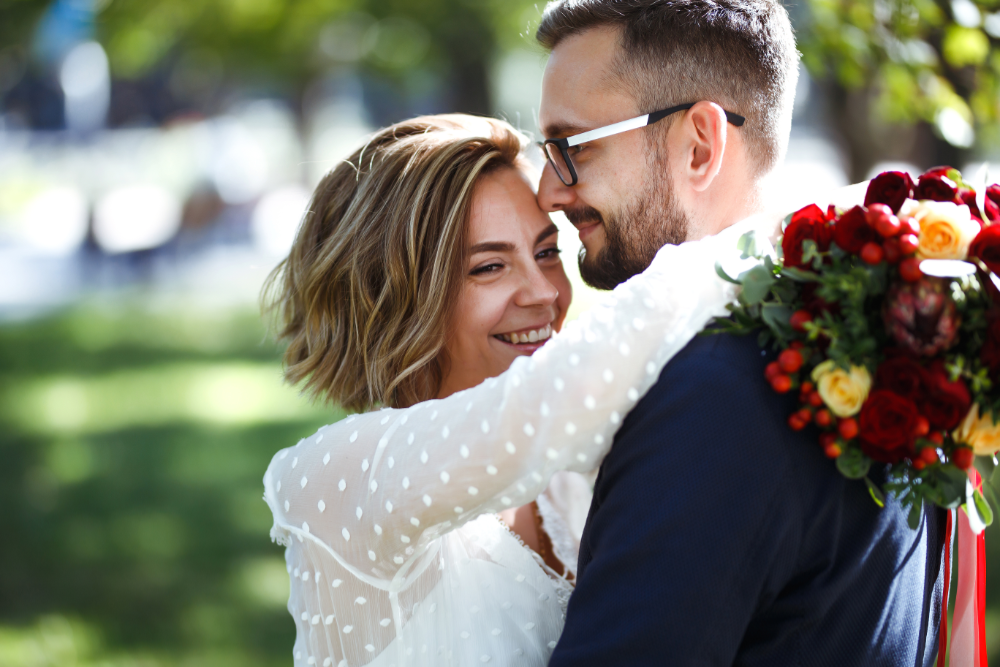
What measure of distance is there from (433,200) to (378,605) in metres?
1.19

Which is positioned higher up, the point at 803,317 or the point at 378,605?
the point at 803,317

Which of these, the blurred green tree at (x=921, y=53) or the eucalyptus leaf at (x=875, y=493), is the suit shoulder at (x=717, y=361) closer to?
the eucalyptus leaf at (x=875, y=493)

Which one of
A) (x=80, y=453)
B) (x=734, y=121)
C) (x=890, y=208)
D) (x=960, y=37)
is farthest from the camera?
(x=80, y=453)

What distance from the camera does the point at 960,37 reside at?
3.65m

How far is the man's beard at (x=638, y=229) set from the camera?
230cm

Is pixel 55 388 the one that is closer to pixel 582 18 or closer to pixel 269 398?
pixel 269 398

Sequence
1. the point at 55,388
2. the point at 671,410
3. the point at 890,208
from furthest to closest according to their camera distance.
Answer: the point at 55,388
the point at 890,208
the point at 671,410

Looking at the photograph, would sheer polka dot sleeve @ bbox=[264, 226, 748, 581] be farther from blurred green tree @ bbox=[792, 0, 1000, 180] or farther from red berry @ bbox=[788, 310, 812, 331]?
blurred green tree @ bbox=[792, 0, 1000, 180]

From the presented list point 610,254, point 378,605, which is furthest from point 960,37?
point 378,605

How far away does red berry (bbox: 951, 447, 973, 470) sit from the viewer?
61.2 inches

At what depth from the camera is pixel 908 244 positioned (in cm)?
151

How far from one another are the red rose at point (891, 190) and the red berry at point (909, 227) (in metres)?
0.13

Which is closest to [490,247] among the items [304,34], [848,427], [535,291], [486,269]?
[486,269]

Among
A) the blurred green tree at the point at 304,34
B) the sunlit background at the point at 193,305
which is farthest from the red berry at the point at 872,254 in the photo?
the blurred green tree at the point at 304,34
